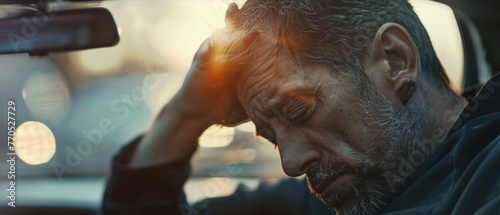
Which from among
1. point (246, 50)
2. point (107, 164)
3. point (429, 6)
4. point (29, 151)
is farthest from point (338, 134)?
point (29, 151)

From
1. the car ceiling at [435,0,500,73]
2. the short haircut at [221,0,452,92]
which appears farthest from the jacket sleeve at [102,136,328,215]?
the car ceiling at [435,0,500,73]

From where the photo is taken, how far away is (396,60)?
134cm

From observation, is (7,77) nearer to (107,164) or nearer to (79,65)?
(79,65)

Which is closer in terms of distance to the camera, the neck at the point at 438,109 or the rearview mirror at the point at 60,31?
the neck at the point at 438,109

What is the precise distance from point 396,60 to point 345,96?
0.66 ft

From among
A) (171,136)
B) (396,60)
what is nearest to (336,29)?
(396,60)

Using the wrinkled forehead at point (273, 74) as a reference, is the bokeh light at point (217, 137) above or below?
below

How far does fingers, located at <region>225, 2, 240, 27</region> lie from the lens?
138cm

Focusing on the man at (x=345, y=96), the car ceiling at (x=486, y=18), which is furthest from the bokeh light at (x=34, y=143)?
the car ceiling at (x=486, y=18)

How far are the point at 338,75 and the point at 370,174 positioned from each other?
1.09 ft

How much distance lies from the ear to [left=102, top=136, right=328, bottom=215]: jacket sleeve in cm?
43

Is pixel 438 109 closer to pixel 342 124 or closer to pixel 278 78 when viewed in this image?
pixel 342 124

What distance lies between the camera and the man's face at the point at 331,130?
133cm

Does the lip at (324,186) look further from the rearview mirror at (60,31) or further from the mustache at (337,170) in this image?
the rearview mirror at (60,31)
